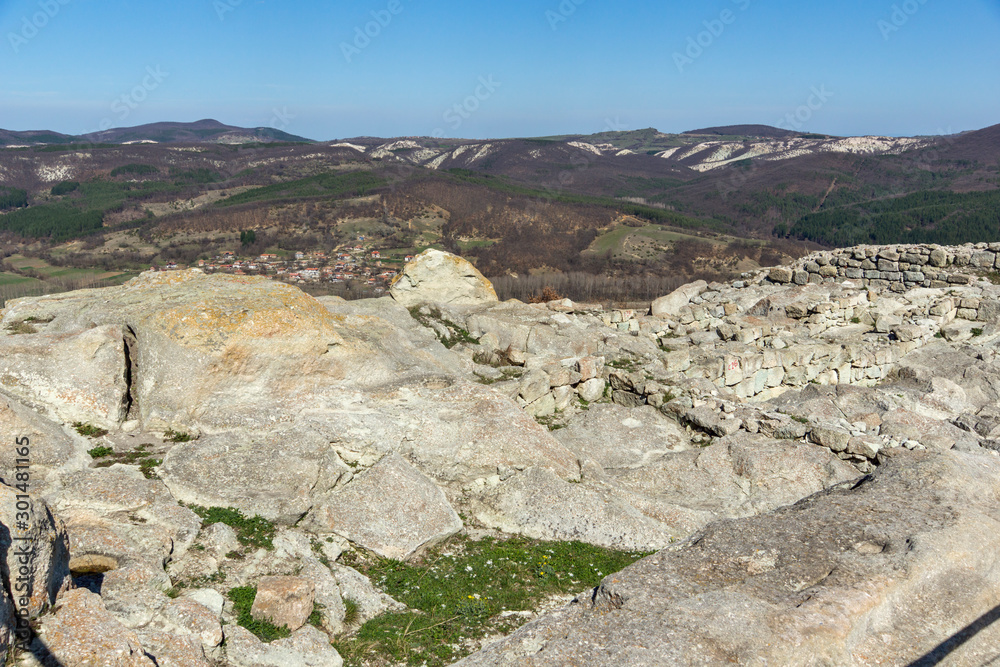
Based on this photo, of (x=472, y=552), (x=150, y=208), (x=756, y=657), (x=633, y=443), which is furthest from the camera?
(x=150, y=208)

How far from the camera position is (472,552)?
446 inches

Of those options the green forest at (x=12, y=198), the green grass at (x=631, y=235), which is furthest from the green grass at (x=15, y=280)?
the green forest at (x=12, y=198)

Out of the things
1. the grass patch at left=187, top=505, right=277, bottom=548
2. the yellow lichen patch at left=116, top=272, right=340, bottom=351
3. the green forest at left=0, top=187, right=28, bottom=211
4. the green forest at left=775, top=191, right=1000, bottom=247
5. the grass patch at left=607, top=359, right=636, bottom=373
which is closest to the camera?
the grass patch at left=187, top=505, right=277, bottom=548

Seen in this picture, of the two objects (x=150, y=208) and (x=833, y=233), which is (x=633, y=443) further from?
(x=150, y=208)

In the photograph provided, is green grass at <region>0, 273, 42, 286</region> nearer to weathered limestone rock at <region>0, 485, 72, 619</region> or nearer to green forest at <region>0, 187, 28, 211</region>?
weathered limestone rock at <region>0, 485, 72, 619</region>

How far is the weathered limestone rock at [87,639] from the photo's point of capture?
6395 mm

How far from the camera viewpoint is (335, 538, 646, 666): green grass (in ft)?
28.2

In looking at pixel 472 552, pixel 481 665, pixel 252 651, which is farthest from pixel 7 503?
pixel 472 552

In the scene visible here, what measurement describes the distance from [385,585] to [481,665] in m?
2.84

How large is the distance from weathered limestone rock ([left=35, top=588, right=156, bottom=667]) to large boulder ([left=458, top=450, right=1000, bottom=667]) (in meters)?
4.07

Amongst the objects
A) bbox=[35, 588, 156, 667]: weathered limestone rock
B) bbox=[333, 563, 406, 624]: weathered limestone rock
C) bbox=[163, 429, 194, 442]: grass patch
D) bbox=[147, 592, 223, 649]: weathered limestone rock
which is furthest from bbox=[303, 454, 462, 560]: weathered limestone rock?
bbox=[35, 588, 156, 667]: weathered limestone rock

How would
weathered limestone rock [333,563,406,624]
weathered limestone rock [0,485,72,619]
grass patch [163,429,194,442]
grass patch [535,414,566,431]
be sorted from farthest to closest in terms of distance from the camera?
grass patch [535,414,566,431] → grass patch [163,429,194,442] → weathered limestone rock [333,563,406,624] → weathered limestone rock [0,485,72,619]

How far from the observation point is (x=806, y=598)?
304 inches

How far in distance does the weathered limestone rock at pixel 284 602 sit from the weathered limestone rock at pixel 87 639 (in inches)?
70.0
